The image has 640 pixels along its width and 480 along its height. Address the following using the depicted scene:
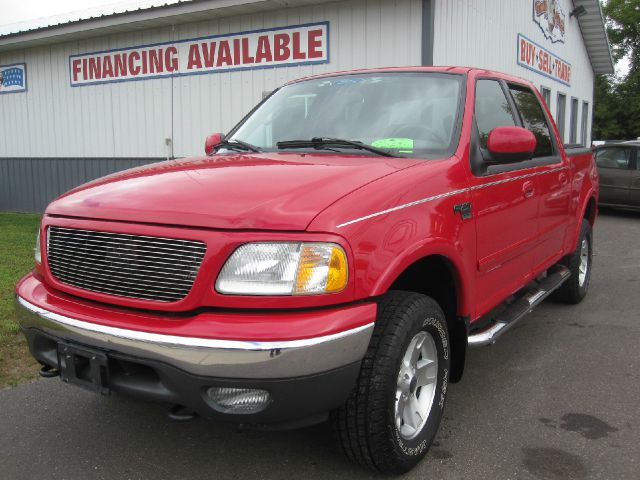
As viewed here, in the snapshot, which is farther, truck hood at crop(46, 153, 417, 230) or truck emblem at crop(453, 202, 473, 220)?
truck emblem at crop(453, 202, 473, 220)

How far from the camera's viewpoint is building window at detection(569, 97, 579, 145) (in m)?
19.0

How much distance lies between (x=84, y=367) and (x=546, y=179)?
321 centimetres

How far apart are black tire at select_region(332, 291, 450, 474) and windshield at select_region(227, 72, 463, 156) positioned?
3.02ft

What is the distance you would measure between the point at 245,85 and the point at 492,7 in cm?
510

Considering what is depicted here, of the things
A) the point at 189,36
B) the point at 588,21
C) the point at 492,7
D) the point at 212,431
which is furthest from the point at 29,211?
the point at 588,21

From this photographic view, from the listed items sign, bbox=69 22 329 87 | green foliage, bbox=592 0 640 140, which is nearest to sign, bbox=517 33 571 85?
sign, bbox=69 22 329 87

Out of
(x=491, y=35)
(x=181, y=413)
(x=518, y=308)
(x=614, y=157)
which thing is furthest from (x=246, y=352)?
(x=614, y=157)

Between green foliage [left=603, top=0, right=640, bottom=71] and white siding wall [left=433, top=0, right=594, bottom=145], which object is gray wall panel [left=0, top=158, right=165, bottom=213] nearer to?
white siding wall [left=433, top=0, right=594, bottom=145]

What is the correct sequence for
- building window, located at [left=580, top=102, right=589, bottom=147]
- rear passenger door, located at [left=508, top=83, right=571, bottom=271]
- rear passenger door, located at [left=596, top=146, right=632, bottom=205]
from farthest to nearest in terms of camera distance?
1. building window, located at [left=580, top=102, right=589, bottom=147]
2. rear passenger door, located at [left=596, top=146, right=632, bottom=205]
3. rear passenger door, located at [left=508, top=83, right=571, bottom=271]

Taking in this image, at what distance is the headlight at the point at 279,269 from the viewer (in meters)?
2.23

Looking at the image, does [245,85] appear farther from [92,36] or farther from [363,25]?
[92,36]

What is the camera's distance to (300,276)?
2.23 m

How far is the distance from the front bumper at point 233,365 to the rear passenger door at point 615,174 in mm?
11967

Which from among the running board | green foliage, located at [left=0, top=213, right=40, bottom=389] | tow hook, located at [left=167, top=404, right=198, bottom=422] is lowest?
green foliage, located at [left=0, top=213, right=40, bottom=389]
